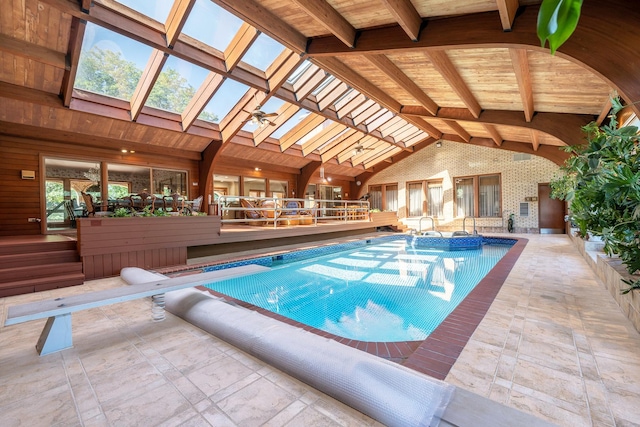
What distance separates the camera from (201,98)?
21.9 feet

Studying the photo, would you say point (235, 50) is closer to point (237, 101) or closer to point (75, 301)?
point (237, 101)

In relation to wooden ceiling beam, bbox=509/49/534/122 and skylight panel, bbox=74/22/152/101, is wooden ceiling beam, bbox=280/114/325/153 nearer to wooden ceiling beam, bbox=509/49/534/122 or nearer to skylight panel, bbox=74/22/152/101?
skylight panel, bbox=74/22/152/101

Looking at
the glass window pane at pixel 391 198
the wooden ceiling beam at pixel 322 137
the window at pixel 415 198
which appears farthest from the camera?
the glass window pane at pixel 391 198

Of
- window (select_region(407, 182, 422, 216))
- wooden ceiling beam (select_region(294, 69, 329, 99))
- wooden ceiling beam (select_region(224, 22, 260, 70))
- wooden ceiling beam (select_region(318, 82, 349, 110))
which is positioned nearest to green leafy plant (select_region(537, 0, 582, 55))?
wooden ceiling beam (select_region(224, 22, 260, 70))

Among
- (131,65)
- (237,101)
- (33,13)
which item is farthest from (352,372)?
(237,101)

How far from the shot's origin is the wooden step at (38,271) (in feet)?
12.4

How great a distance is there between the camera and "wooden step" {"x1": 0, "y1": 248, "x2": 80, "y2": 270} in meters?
3.93

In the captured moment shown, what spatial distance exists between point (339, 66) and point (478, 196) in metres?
9.46

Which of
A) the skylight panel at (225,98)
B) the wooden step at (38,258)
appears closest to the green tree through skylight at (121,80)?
the skylight panel at (225,98)

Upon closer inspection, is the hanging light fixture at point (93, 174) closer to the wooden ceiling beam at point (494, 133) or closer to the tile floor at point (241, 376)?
the tile floor at point (241, 376)

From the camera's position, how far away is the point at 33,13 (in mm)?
3969

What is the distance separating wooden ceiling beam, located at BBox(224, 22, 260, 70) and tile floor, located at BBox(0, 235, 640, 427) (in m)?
4.62

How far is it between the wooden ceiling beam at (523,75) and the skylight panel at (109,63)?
5.98 metres

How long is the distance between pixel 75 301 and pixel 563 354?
346cm
